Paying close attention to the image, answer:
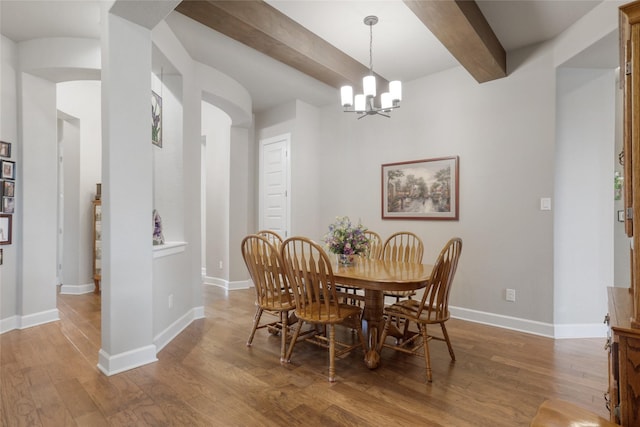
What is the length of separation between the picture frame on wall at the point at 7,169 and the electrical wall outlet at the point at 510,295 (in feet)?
16.3

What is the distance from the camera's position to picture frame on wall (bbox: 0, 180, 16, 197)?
3.16 meters

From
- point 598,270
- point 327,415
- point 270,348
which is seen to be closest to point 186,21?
point 270,348

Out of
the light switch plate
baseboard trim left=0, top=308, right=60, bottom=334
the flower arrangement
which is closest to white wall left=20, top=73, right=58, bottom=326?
baseboard trim left=0, top=308, right=60, bottom=334

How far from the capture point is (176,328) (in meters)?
3.11

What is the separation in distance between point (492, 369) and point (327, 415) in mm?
1317

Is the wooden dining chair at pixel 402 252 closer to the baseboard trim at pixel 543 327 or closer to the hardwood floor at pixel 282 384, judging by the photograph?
the hardwood floor at pixel 282 384

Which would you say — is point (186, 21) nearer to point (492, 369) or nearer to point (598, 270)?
point (492, 369)

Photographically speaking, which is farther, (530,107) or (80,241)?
(80,241)

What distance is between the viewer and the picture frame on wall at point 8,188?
3.16 metres

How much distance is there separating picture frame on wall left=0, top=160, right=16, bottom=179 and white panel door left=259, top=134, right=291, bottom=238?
2.92 m

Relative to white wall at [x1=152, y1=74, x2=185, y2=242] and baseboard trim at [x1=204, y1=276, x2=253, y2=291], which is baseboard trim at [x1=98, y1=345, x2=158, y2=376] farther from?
baseboard trim at [x1=204, y1=276, x2=253, y2=291]

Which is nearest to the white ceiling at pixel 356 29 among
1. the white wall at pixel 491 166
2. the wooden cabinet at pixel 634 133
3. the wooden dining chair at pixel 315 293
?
the white wall at pixel 491 166

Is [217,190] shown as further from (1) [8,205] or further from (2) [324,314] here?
(2) [324,314]

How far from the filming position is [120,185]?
7.61ft
